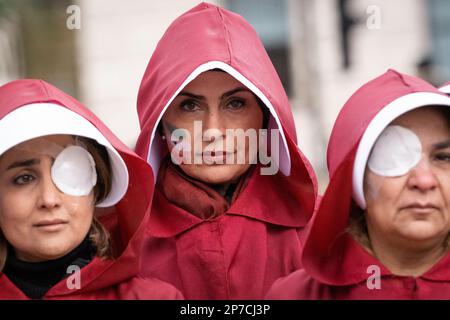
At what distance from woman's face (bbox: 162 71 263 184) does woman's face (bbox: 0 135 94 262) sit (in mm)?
466

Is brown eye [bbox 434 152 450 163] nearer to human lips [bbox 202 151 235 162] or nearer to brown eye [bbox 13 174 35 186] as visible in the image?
human lips [bbox 202 151 235 162]

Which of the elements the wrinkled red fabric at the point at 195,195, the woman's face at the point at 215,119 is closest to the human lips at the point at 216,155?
the woman's face at the point at 215,119

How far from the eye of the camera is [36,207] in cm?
265

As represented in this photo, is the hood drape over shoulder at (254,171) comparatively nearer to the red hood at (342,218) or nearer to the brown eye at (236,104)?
the brown eye at (236,104)

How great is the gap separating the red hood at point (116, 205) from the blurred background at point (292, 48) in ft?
16.5

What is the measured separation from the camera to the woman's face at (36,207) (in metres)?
2.66

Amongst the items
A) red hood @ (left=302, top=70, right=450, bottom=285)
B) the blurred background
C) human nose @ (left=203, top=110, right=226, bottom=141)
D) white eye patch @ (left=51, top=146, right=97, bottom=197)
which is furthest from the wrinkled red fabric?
the blurred background

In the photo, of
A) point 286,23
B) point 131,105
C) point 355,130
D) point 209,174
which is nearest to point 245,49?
point 209,174

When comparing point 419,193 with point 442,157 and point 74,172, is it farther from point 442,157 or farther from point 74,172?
point 74,172

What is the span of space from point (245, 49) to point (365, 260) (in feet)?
2.96

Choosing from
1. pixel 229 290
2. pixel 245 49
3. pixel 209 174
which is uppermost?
pixel 245 49

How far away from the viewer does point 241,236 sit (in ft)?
10.2

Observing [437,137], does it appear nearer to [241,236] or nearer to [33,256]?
[241,236]
